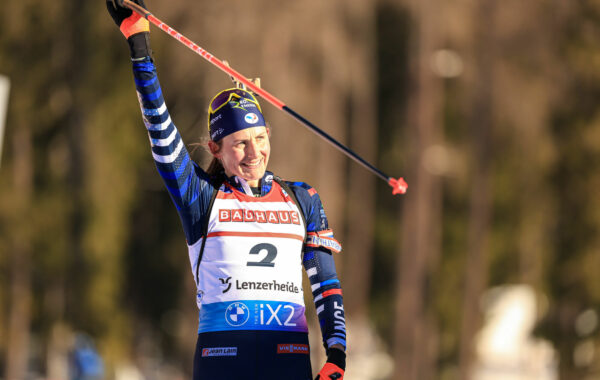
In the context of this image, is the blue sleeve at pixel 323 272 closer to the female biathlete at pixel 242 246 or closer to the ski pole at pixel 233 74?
the female biathlete at pixel 242 246

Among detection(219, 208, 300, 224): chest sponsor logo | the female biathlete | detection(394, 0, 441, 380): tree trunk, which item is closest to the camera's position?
the female biathlete

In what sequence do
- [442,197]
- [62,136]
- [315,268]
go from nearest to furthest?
[315,268] → [62,136] → [442,197]

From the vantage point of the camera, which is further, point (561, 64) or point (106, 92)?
point (106, 92)

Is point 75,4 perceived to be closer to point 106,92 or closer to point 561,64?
point 106,92

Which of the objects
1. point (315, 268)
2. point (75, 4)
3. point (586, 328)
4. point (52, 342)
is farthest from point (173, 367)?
point (315, 268)

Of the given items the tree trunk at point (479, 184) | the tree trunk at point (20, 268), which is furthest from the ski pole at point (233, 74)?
the tree trunk at point (479, 184)

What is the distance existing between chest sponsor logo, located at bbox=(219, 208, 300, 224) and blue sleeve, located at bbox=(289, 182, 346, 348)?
141 millimetres

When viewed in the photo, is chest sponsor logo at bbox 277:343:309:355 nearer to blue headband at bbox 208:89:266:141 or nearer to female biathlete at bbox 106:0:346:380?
female biathlete at bbox 106:0:346:380

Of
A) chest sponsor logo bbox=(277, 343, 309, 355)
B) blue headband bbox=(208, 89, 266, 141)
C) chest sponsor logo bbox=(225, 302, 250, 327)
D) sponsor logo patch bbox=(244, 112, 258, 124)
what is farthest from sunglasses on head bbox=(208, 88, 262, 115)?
chest sponsor logo bbox=(277, 343, 309, 355)

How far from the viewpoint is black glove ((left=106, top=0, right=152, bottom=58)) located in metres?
5.65

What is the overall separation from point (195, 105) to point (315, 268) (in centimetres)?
2105

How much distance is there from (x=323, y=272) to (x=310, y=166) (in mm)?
31374

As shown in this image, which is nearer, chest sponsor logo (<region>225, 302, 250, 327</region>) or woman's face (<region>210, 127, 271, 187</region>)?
chest sponsor logo (<region>225, 302, 250, 327</region>)

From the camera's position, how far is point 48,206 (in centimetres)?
3356
